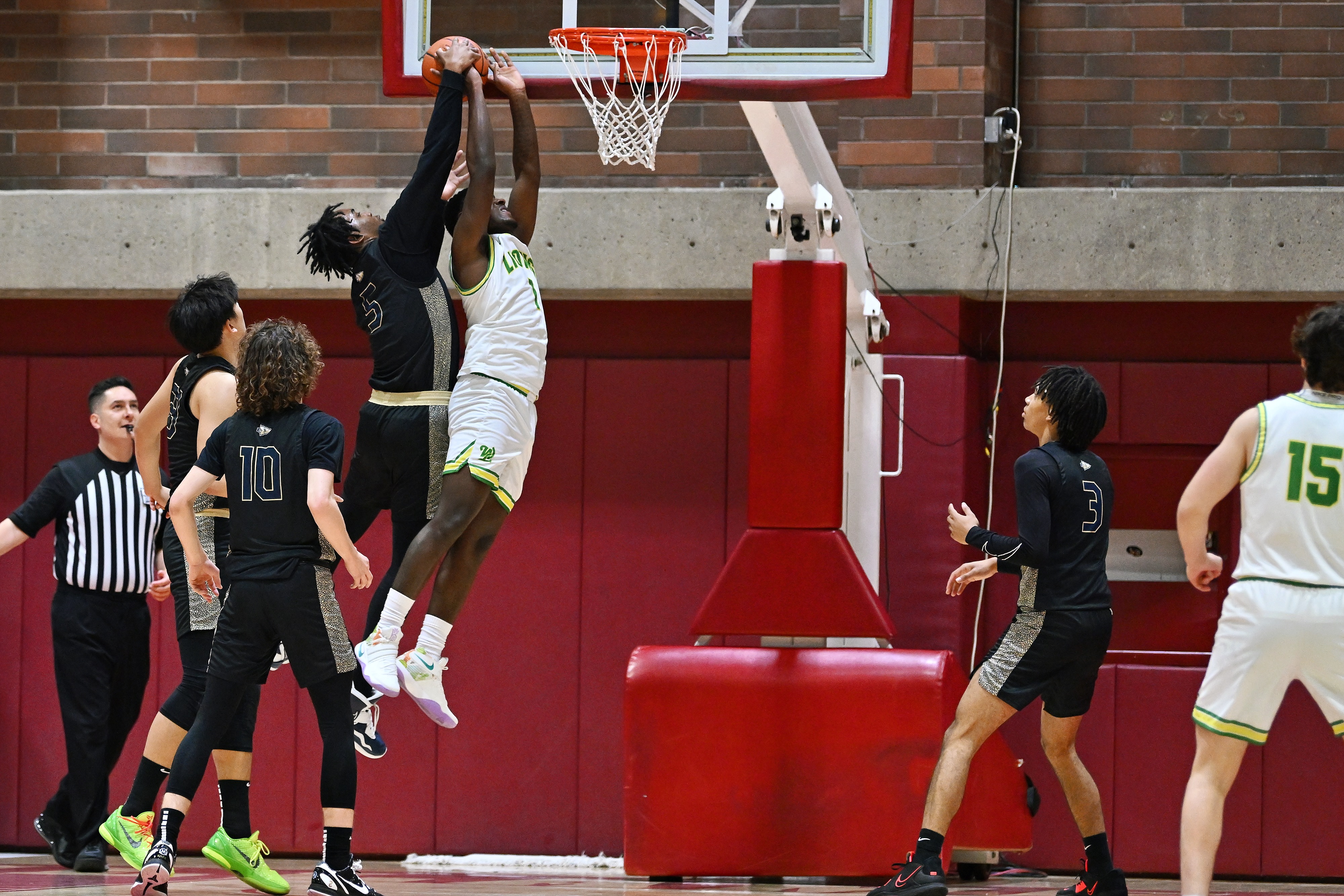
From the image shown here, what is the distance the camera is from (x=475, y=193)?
554 centimetres

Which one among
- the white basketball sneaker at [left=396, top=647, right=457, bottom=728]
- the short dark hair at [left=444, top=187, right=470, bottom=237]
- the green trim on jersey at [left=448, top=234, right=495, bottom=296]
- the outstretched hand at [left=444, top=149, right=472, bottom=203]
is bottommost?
the white basketball sneaker at [left=396, top=647, right=457, bottom=728]

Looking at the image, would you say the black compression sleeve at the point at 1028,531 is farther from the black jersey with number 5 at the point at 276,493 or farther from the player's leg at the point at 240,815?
the player's leg at the point at 240,815

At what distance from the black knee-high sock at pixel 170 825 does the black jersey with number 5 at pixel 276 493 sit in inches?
31.9

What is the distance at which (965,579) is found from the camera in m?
6.13

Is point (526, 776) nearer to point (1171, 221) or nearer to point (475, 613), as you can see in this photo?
point (475, 613)

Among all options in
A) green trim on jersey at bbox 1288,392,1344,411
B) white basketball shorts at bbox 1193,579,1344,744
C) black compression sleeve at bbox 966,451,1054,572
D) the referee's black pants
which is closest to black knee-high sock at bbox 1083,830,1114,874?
black compression sleeve at bbox 966,451,1054,572

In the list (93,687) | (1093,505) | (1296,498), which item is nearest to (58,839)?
(93,687)

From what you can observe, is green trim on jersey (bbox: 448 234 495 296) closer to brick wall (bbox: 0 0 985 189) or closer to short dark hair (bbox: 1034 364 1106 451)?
short dark hair (bbox: 1034 364 1106 451)

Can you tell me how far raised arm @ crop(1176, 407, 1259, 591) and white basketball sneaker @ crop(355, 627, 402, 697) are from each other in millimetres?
2542

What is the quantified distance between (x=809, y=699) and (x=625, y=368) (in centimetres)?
252

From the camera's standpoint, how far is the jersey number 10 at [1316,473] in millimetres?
4766

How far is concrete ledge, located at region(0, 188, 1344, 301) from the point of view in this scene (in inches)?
315

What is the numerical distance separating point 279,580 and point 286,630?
0.16 meters

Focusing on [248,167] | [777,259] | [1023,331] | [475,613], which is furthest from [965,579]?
[248,167]
